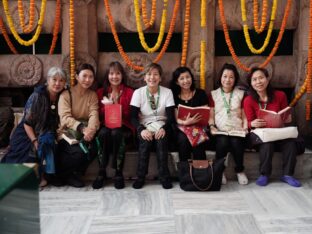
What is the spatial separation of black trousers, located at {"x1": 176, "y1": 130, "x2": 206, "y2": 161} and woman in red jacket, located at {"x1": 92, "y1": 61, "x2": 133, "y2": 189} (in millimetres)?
640

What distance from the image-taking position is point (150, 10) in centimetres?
479

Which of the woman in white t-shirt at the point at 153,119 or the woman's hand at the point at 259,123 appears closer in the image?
the woman in white t-shirt at the point at 153,119

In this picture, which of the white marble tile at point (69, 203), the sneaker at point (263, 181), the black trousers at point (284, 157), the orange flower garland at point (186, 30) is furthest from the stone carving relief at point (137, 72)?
the sneaker at point (263, 181)

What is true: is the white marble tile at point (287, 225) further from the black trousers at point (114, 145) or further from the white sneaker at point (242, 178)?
the black trousers at point (114, 145)

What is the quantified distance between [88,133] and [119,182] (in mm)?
638

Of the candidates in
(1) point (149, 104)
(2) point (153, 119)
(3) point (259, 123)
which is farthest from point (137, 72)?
(3) point (259, 123)

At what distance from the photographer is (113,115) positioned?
4.21 meters

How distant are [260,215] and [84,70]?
2.43m

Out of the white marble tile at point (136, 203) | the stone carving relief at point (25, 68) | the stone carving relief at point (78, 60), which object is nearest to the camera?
the white marble tile at point (136, 203)

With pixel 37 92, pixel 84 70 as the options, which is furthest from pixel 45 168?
pixel 84 70

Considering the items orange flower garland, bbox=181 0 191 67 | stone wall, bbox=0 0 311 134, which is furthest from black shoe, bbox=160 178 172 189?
orange flower garland, bbox=181 0 191 67

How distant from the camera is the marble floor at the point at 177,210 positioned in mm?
3107

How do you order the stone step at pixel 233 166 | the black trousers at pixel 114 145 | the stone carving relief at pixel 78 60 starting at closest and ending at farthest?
1. the black trousers at pixel 114 145
2. the stone step at pixel 233 166
3. the stone carving relief at pixel 78 60

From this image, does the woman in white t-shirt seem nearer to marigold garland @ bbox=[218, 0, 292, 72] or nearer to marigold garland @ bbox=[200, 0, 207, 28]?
marigold garland @ bbox=[200, 0, 207, 28]
